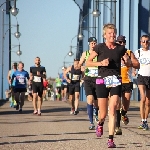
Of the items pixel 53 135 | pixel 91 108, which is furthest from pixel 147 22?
pixel 53 135

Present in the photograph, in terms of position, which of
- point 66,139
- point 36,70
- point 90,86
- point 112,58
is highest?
point 36,70

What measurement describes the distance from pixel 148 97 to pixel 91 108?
1090mm

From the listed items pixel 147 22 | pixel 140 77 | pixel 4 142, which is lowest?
pixel 4 142

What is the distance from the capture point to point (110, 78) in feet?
28.6

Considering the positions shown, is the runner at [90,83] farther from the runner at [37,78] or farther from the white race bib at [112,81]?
the runner at [37,78]

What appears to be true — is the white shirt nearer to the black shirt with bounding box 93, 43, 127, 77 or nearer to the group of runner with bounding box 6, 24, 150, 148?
the group of runner with bounding box 6, 24, 150, 148

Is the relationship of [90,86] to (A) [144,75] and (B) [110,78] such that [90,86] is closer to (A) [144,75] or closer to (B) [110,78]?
(A) [144,75]

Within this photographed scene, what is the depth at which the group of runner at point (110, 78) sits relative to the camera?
8.72 metres

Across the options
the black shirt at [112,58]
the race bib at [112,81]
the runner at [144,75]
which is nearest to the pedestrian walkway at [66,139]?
the runner at [144,75]

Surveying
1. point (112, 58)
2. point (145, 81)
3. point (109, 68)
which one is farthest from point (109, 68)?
point (145, 81)

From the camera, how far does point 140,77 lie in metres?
12.2

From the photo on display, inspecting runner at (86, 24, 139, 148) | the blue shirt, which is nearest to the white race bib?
runner at (86, 24, 139, 148)

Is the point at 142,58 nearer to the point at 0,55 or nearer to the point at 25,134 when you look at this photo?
the point at 25,134

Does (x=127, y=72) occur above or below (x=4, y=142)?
above
